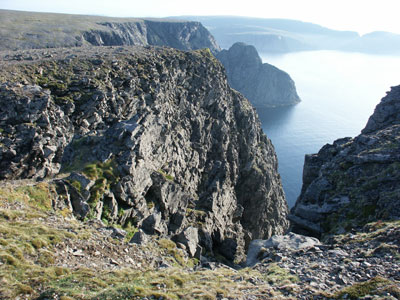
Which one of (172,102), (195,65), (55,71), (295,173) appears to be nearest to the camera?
(55,71)

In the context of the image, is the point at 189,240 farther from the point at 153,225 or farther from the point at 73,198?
the point at 73,198

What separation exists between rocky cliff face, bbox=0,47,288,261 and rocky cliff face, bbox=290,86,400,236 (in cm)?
1909

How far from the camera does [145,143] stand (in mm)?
57781

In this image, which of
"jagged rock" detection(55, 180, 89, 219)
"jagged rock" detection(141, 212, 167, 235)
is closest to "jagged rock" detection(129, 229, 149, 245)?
"jagged rock" detection(55, 180, 89, 219)

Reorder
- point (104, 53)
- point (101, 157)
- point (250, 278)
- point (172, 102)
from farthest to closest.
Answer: point (104, 53) → point (172, 102) → point (101, 157) → point (250, 278)

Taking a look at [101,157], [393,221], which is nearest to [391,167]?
[393,221]

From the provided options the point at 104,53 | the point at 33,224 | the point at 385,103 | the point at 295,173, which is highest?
the point at 104,53

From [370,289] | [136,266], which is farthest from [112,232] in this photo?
[370,289]

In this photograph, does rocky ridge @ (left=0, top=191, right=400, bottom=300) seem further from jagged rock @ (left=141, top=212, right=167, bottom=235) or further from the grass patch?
jagged rock @ (left=141, top=212, right=167, bottom=235)

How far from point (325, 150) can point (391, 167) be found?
86.9ft

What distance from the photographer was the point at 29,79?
202 feet

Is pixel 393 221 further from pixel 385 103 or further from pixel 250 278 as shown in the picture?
pixel 385 103

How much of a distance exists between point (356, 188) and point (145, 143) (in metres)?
37.9

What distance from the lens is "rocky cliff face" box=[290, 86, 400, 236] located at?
44.3 m
